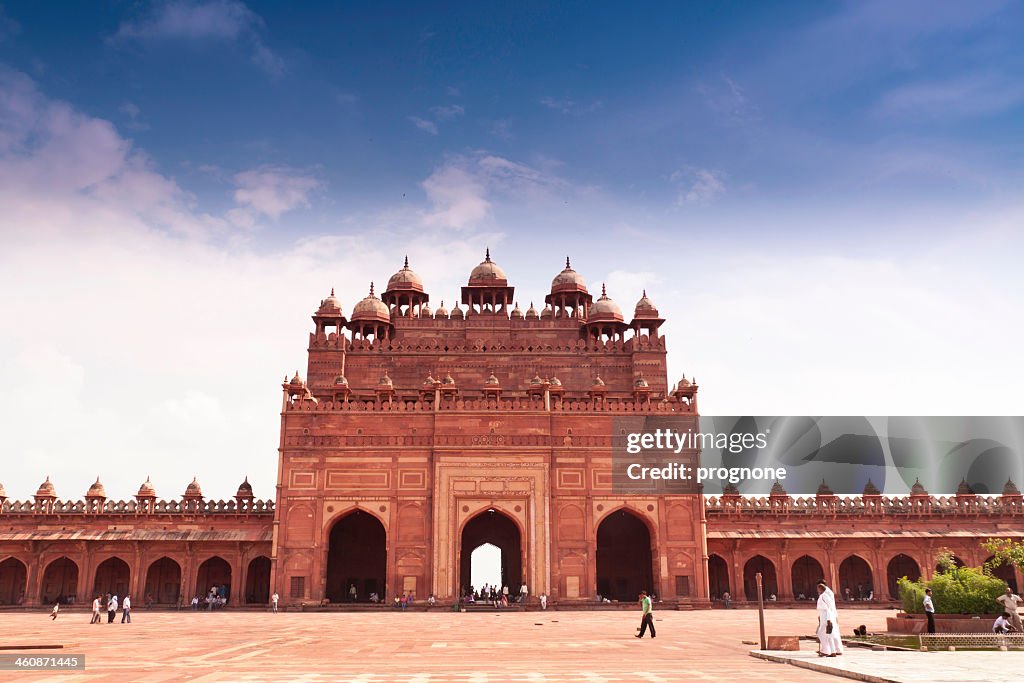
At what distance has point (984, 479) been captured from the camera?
114ft

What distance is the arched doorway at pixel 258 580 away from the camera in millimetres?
32781

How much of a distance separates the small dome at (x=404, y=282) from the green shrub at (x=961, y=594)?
25.7 meters

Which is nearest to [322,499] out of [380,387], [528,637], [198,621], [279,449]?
[279,449]

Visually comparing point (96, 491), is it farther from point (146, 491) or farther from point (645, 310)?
point (645, 310)

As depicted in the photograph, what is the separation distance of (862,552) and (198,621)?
2357 centimetres

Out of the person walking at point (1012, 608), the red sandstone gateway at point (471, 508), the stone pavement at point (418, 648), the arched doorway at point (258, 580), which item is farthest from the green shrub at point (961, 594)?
the arched doorway at point (258, 580)

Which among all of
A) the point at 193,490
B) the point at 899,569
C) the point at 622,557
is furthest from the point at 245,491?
the point at 899,569

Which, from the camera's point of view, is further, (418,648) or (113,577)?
(113,577)

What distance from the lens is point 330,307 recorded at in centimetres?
3669

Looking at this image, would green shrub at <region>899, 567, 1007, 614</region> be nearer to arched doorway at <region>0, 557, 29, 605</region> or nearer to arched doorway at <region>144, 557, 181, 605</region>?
arched doorway at <region>144, 557, 181, 605</region>

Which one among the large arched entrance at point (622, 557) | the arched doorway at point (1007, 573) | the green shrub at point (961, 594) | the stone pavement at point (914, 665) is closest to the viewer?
the stone pavement at point (914, 665)

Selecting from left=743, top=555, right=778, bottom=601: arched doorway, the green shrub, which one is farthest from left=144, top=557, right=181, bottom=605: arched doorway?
the green shrub

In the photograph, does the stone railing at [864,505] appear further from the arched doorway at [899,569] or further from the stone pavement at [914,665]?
the stone pavement at [914,665]

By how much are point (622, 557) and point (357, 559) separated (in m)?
10.2
